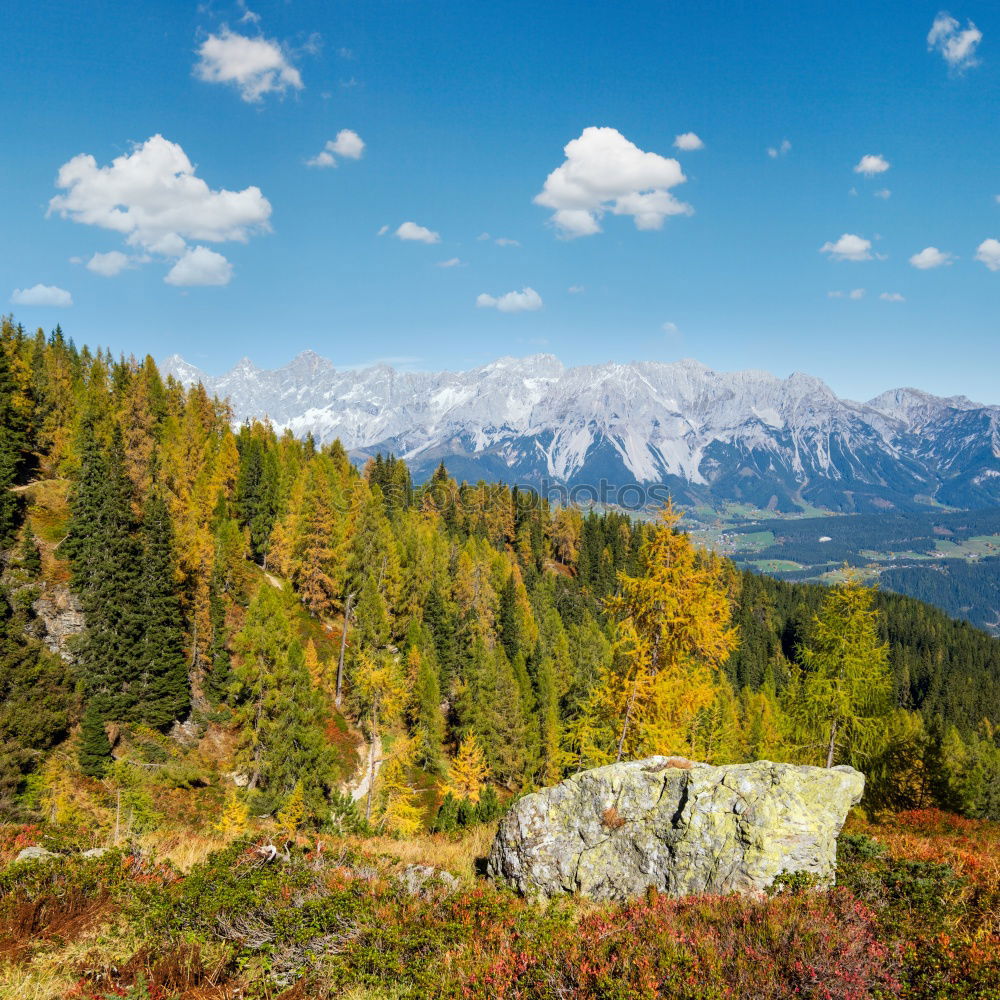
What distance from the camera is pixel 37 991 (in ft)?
20.5

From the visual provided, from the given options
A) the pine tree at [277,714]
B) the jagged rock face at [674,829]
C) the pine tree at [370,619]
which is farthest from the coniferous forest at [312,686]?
the jagged rock face at [674,829]

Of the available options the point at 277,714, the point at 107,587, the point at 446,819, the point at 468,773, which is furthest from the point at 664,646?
the point at 107,587

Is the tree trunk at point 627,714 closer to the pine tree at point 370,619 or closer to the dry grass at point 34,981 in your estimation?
the dry grass at point 34,981

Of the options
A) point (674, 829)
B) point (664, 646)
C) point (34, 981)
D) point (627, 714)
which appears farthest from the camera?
point (664, 646)

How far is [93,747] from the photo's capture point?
34.0 m

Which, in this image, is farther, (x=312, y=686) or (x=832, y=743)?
(x=312, y=686)

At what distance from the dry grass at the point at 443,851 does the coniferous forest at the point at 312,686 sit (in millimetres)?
170

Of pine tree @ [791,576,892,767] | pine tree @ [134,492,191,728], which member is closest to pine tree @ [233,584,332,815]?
pine tree @ [134,492,191,728]

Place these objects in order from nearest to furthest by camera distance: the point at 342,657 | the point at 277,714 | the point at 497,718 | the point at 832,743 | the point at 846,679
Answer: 1. the point at 846,679
2. the point at 832,743
3. the point at 277,714
4. the point at 342,657
5. the point at 497,718

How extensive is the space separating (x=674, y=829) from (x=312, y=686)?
37.0 metres

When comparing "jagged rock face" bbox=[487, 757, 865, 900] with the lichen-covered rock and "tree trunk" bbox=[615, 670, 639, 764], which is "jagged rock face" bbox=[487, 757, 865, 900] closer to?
"tree trunk" bbox=[615, 670, 639, 764]

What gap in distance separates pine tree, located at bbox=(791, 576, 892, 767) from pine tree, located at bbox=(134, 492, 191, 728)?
133ft

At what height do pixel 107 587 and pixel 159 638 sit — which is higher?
pixel 107 587

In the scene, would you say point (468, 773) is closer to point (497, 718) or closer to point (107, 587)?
point (497, 718)
